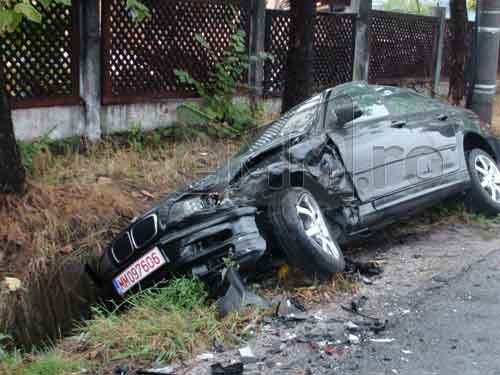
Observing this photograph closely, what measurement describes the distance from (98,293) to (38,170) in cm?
188

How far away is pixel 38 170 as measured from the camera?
6.97 m

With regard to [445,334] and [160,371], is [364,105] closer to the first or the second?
[445,334]

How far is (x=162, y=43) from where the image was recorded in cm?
867

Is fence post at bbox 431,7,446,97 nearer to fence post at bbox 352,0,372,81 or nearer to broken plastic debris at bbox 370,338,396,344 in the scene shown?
fence post at bbox 352,0,372,81

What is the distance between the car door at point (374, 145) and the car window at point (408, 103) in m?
0.14

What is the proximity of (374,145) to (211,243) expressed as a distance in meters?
1.87

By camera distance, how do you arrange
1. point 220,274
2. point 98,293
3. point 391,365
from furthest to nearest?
1. point 98,293
2. point 220,274
3. point 391,365

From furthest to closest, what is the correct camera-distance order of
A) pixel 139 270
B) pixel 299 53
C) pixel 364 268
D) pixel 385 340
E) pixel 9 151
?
pixel 299 53 < pixel 9 151 < pixel 364 268 < pixel 139 270 < pixel 385 340

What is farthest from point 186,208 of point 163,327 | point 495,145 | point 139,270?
point 495,145

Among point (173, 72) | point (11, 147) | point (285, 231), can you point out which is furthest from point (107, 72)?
point (285, 231)

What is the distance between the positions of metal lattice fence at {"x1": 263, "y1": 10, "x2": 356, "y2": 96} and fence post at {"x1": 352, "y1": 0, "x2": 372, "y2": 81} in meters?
0.10

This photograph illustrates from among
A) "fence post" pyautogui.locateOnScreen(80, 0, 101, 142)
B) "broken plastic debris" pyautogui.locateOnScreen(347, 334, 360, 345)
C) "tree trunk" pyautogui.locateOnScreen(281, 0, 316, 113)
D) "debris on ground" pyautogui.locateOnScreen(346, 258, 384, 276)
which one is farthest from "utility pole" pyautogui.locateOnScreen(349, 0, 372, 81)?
"broken plastic debris" pyautogui.locateOnScreen(347, 334, 360, 345)

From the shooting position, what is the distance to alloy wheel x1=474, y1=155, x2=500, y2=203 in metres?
6.73

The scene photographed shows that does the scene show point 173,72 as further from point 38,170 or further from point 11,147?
point 11,147
